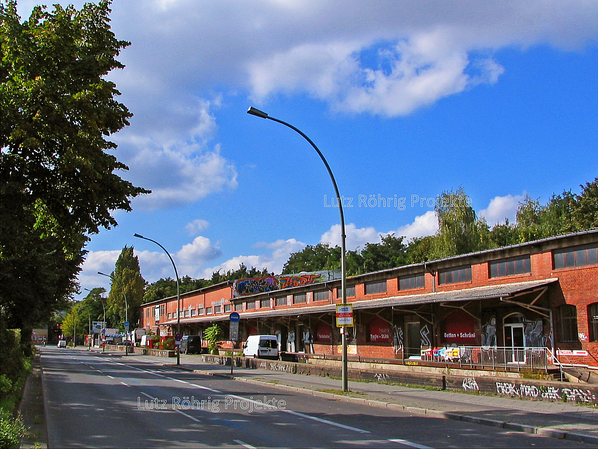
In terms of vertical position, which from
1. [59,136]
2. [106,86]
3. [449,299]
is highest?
[106,86]

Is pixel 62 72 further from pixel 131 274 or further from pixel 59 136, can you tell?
pixel 131 274

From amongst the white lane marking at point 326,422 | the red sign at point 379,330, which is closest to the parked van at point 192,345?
the red sign at point 379,330

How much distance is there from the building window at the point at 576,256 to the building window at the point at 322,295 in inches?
854

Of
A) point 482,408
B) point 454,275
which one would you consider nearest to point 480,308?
point 454,275

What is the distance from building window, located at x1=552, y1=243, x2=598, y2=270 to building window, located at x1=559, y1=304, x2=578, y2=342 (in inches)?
70.2

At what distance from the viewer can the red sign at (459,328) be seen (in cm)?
2730

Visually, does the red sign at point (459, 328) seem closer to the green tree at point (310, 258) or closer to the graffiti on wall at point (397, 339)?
the graffiti on wall at point (397, 339)

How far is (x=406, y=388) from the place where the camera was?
63.6 feet

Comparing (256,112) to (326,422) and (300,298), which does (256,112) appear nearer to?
(326,422)

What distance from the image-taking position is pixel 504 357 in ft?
73.2

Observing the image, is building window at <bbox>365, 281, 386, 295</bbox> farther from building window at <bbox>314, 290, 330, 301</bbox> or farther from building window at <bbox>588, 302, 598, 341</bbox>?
building window at <bbox>588, 302, 598, 341</bbox>

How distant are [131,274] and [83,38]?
309ft

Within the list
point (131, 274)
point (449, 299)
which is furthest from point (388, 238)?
point (449, 299)

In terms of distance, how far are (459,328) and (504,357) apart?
5706 millimetres
